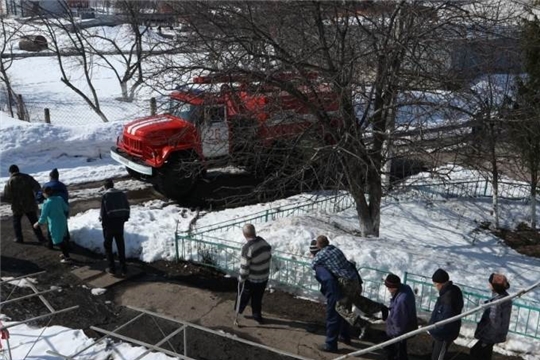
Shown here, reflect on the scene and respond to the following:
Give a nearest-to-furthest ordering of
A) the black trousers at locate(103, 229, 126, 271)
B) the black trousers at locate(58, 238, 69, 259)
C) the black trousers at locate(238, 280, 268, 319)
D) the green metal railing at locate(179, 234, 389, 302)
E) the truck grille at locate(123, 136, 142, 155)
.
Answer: the black trousers at locate(238, 280, 268, 319), the green metal railing at locate(179, 234, 389, 302), the black trousers at locate(103, 229, 126, 271), the black trousers at locate(58, 238, 69, 259), the truck grille at locate(123, 136, 142, 155)

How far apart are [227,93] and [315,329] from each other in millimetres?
4005

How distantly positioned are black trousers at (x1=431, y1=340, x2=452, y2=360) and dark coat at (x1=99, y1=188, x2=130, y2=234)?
4.72m

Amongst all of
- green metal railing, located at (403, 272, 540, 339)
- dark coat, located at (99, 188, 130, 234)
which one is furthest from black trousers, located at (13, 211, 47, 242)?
green metal railing, located at (403, 272, 540, 339)

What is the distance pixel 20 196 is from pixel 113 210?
7.60 ft

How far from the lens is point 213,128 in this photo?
11.3 m

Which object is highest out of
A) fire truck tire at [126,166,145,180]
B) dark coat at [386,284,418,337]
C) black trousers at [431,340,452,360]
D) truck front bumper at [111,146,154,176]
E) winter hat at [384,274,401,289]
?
winter hat at [384,274,401,289]

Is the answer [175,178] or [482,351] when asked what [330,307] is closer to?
[482,351]

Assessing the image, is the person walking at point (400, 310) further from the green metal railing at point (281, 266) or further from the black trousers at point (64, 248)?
the black trousers at point (64, 248)

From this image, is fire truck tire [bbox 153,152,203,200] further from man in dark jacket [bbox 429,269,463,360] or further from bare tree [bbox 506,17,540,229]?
man in dark jacket [bbox 429,269,463,360]

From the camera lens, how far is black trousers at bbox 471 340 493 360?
241 inches

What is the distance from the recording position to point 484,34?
8.40 m

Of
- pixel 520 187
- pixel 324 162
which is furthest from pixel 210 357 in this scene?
pixel 520 187

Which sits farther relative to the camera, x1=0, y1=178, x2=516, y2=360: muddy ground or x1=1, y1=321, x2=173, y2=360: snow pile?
x1=0, y1=178, x2=516, y2=360: muddy ground

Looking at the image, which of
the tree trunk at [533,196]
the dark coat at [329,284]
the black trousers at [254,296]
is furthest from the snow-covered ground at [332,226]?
the dark coat at [329,284]
